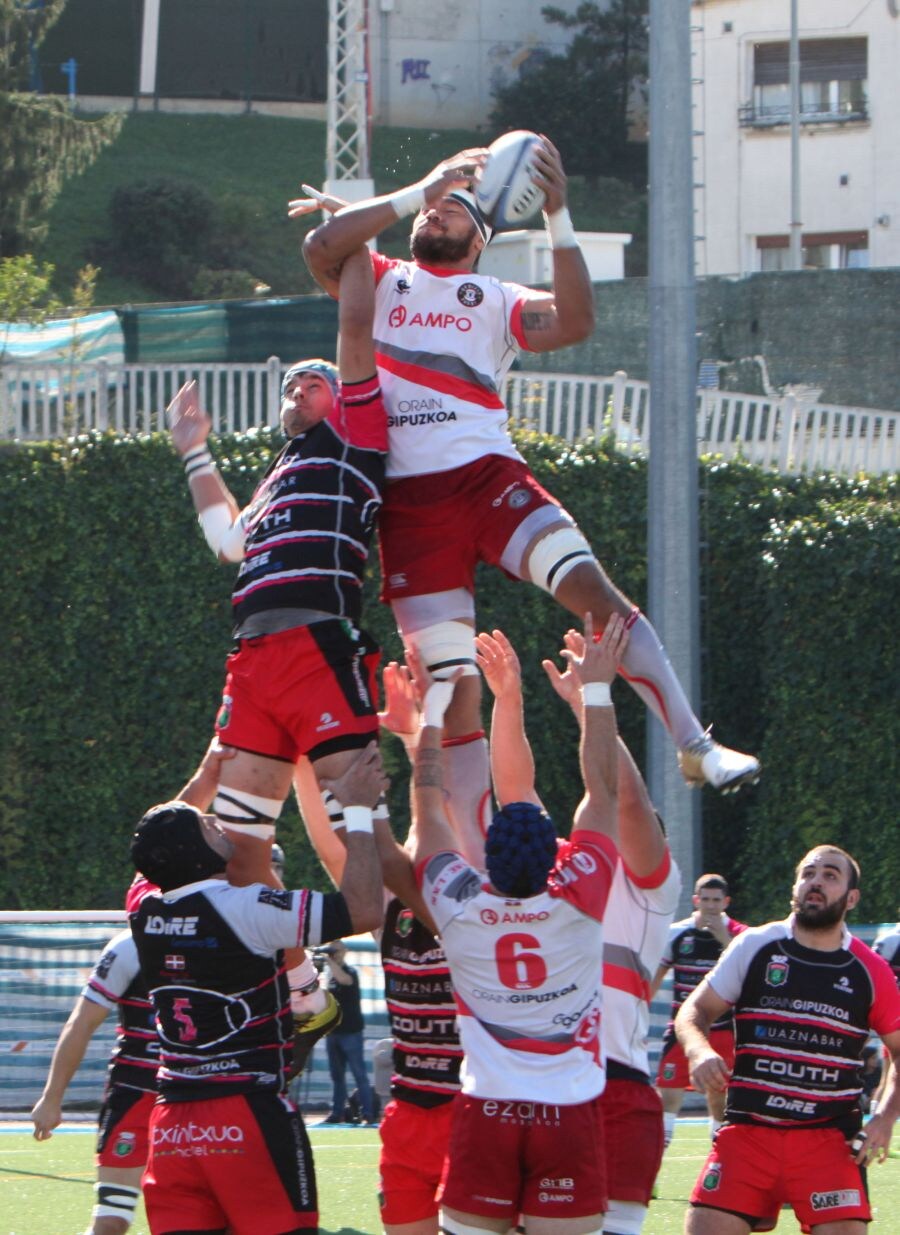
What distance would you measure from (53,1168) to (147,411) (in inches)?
319

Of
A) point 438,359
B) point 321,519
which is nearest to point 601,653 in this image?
point 321,519

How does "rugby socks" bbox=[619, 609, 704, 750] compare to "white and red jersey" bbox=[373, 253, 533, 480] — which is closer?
"rugby socks" bbox=[619, 609, 704, 750]

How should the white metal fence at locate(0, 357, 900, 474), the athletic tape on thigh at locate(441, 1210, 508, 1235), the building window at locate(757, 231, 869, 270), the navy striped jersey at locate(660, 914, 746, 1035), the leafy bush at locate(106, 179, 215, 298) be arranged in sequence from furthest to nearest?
the leafy bush at locate(106, 179, 215, 298) → the building window at locate(757, 231, 869, 270) → the white metal fence at locate(0, 357, 900, 474) → the navy striped jersey at locate(660, 914, 746, 1035) → the athletic tape on thigh at locate(441, 1210, 508, 1235)

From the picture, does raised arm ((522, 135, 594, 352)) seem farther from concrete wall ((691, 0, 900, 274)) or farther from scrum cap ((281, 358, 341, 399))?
concrete wall ((691, 0, 900, 274))

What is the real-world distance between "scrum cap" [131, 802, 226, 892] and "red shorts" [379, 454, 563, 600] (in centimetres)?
129

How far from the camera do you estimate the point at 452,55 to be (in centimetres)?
4681

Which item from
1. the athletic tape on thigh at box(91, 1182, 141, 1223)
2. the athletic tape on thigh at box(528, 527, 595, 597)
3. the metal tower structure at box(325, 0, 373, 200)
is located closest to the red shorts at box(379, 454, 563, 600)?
the athletic tape on thigh at box(528, 527, 595, 597)

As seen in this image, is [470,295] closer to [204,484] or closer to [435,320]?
[435,320]

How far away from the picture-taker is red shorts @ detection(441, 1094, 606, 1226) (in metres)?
5.45

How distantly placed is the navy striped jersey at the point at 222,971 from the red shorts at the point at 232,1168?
64mm

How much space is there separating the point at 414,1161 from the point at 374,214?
2.88 meters

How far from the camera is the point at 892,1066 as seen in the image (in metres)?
7.13

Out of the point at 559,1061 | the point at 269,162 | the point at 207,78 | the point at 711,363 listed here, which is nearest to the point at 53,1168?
the point at 559,1061

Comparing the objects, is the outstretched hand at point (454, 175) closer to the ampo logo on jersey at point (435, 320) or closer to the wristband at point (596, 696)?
the ampo logo on jersey at point (435, 320)
